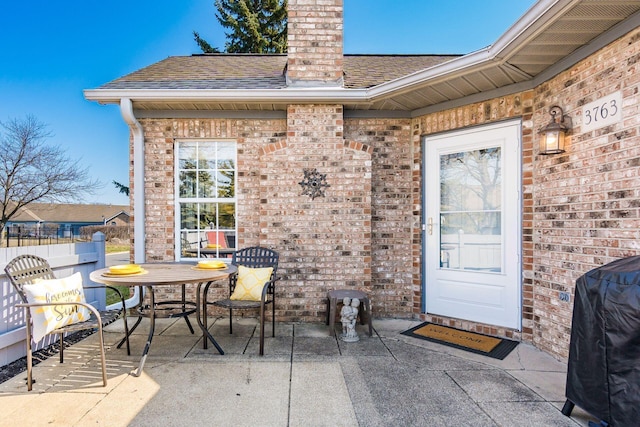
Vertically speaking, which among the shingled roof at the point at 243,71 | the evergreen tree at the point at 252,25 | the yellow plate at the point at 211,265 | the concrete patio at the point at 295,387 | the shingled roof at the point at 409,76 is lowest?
the concrete patio at the point at 295,387

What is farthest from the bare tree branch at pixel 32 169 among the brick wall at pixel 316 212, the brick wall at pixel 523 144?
the brick wall at pixel 523 144

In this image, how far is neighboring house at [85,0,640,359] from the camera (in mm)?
3637

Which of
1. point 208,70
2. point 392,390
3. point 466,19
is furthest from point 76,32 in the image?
point 392,390

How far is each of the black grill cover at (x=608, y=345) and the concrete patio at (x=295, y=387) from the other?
360 millimetres

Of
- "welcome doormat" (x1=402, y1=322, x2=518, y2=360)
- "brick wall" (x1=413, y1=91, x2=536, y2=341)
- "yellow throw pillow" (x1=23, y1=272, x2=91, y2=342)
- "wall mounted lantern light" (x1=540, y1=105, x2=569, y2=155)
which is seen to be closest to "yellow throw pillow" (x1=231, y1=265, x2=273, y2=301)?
"yellow throw pillow" (x1=23, y1=272, x2=91, y2=342)

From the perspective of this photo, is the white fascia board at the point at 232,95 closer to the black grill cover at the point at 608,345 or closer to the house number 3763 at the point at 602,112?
the house number 3763 at the point at 602,112

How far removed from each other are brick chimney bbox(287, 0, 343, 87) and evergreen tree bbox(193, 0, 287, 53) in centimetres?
1280

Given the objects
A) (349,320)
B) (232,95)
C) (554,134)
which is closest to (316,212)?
(349,320)

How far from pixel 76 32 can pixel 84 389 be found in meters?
18.4

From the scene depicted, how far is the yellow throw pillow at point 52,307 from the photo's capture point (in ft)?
8.80

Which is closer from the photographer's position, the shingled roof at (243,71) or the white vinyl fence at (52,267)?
the white vinyl fence at (52,267)

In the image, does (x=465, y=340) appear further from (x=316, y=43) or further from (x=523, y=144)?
(x=316, y=43)

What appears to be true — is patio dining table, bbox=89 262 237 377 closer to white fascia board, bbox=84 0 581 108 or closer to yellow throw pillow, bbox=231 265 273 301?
yellow throw pillow, bbox=231 265 273 301

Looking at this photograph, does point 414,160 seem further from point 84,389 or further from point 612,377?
point 84,389
